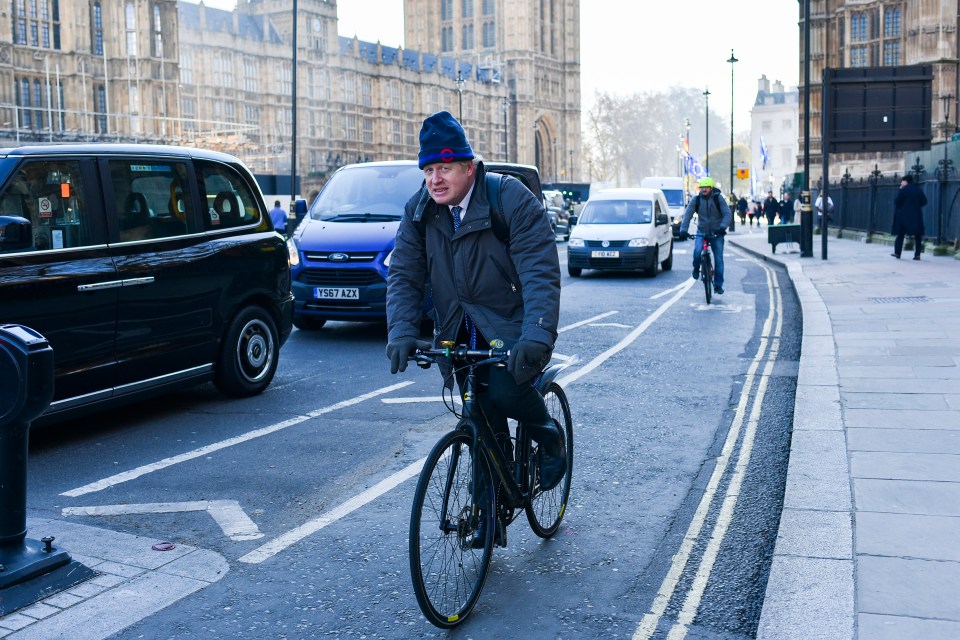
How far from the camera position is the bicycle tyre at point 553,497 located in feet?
15.0

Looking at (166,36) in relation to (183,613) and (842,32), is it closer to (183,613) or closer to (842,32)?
(842,32)

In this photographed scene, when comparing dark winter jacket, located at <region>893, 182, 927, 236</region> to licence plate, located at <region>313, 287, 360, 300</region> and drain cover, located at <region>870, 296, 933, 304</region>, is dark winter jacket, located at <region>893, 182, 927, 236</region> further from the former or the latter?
licence plate, located at <region>313, 287, 360, 300</region>

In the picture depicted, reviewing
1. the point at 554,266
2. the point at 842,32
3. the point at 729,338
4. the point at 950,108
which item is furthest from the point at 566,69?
the point at 554,266

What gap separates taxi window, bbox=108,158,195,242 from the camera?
6.89 meters

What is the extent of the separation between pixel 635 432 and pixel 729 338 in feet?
16.2

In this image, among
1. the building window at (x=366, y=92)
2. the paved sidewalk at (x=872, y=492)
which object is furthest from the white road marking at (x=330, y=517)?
the building window at (x=366, y=92)

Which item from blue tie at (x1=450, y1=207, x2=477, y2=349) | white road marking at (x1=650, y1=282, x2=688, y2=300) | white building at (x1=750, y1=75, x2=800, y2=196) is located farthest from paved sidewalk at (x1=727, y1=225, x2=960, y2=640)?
white building at (x1=750, y1=75, x2=800, y2=196)

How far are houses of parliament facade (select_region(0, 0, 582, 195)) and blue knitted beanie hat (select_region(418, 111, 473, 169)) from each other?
72.5 feet

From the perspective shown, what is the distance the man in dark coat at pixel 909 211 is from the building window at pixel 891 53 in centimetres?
4797

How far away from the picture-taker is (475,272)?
3.87 meters

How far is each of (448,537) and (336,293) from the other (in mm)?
7864

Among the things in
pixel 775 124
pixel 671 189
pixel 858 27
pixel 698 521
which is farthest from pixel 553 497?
pixel 775 124

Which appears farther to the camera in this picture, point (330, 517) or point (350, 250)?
point (350, 250)

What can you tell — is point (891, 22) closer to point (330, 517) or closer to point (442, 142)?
point (330, 517)
